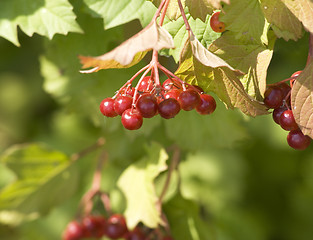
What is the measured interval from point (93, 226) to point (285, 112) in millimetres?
958

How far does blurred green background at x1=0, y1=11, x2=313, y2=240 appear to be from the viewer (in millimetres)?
1808

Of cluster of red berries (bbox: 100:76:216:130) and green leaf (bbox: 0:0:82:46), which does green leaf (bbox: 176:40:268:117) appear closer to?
cluster of red berries (bbox: 100:76:216:130)

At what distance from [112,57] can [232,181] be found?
185 centimetres

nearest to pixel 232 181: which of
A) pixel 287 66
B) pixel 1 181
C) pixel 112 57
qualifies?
pixel 287 66

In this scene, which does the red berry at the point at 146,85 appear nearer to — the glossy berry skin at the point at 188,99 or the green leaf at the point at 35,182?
the glossy berry skin at the point at 188,99

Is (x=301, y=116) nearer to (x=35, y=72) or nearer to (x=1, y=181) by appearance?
(x=1, y=181)

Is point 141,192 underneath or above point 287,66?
above

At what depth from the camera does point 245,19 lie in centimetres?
110

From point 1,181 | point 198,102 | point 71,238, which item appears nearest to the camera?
point 198,102

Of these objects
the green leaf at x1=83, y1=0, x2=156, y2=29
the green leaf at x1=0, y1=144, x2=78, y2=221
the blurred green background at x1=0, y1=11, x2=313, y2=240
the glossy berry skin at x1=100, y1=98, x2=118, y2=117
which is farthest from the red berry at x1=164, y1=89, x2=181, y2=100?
the green leaf at x1=0, y1=144, x2=78, y2=221

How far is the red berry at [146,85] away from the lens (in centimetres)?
108

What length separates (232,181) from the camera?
8.70ft

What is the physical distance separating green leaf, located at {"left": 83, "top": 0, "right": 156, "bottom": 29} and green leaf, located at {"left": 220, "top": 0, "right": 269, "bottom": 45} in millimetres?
323

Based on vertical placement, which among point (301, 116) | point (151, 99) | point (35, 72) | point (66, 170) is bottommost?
point (35, 72)
